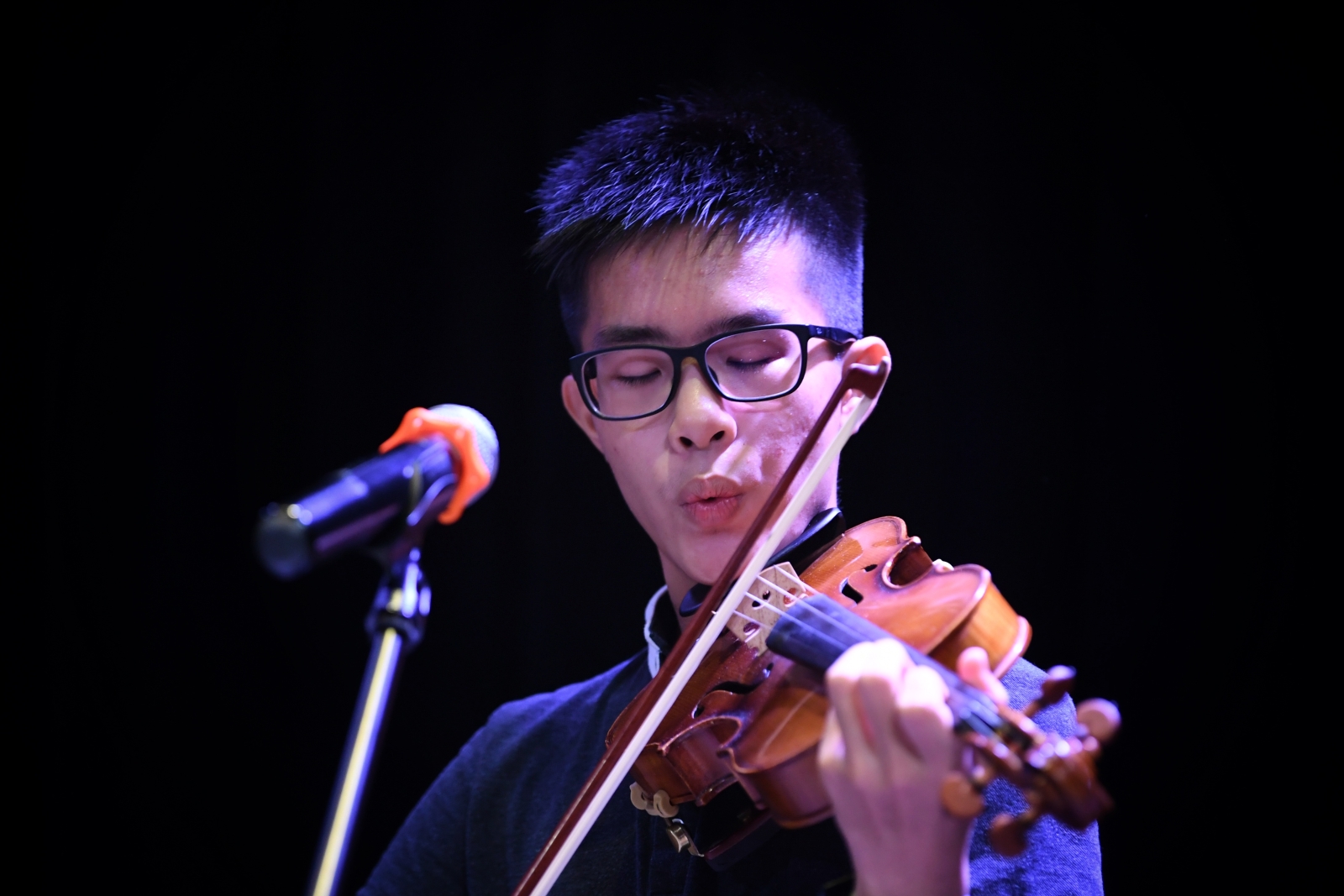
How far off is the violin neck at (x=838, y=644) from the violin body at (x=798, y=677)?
2 centimetres

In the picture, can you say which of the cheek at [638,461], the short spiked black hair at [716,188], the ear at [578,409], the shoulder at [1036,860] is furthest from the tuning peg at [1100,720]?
the ear at [578,409]

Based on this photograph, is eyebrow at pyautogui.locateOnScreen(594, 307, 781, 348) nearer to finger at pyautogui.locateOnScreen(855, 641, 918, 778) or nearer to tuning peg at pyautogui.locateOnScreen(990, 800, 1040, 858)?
finger at pyautogui.locateOnScreen(855, 641, 918, 778)

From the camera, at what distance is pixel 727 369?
1.26 metres

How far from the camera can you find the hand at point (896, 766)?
0.74 meters

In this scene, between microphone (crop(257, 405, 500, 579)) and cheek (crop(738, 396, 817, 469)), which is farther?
cheek (crop(738, 396, 817, 469))

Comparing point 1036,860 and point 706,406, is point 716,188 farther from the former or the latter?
point 1036,860

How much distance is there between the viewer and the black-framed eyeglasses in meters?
1.25

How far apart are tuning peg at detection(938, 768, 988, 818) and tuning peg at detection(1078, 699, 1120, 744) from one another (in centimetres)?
10

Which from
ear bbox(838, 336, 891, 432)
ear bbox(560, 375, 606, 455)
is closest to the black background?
ear bbox(560, 375, 606, 455)

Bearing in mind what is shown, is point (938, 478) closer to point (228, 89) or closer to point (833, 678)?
point (833, 678)

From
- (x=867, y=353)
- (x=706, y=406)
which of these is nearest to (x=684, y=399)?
(x=706, y=406)

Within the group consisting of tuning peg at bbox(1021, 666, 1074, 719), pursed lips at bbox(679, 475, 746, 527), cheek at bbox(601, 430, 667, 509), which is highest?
cheek at bbox(601, 430, 667, 509)

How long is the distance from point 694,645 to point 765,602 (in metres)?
0.11

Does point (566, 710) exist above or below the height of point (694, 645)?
below
